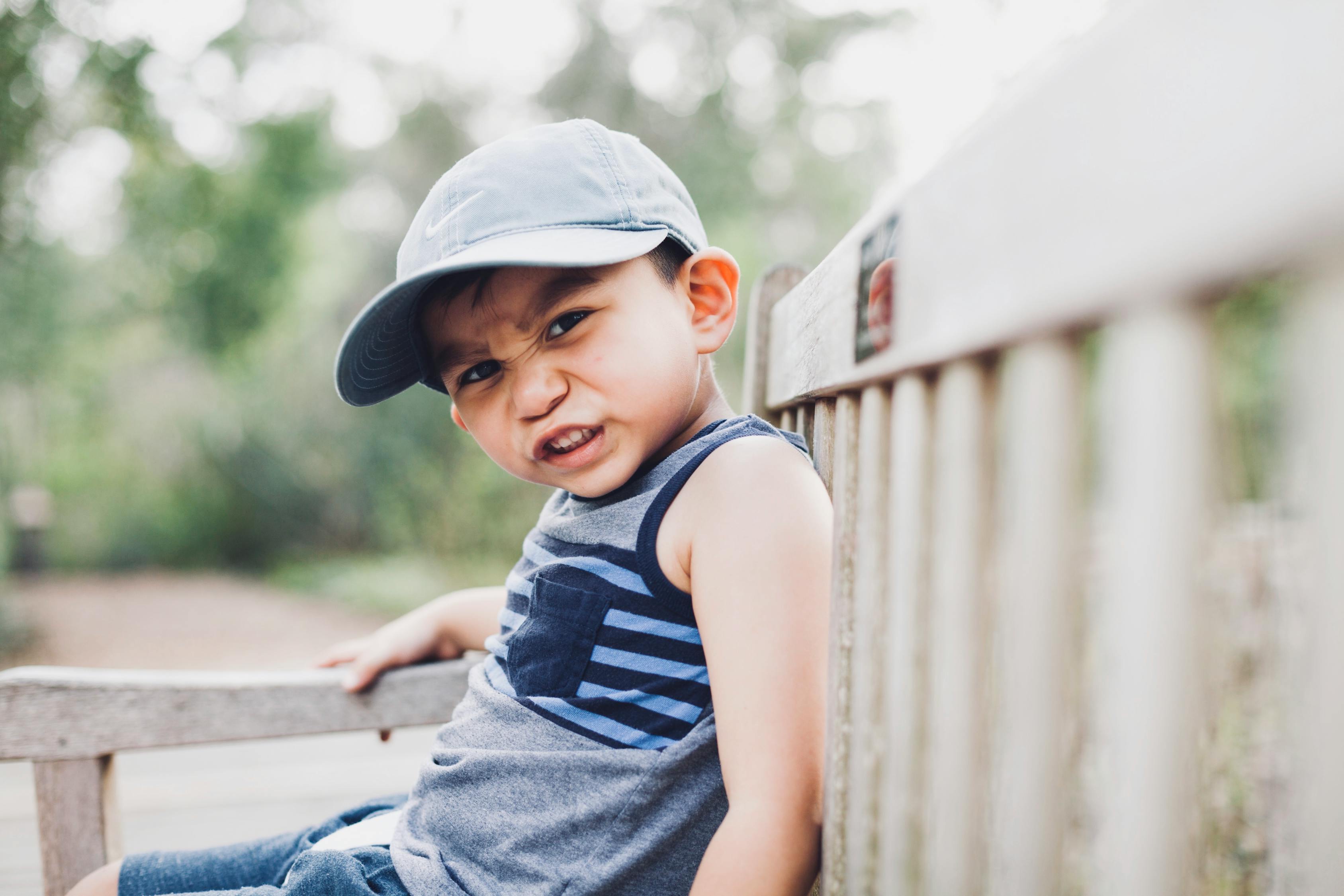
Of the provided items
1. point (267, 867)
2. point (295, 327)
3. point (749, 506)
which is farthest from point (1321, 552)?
point (295, 327)

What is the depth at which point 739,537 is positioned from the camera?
2.84ft

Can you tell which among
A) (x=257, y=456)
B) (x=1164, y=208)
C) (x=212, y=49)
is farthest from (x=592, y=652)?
→ (x=257, y=456)

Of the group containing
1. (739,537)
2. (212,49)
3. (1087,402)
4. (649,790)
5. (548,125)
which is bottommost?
(649,790)

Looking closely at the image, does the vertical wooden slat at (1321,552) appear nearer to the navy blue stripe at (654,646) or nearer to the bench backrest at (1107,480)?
the bench backrest at (1107,480)

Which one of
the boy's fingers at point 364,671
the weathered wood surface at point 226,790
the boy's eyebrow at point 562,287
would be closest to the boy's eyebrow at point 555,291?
the boy's eyebrow at point 562,287

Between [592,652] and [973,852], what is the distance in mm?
557

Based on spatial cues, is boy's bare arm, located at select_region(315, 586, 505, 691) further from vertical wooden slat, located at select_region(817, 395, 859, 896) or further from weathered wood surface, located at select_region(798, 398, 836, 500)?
vertical wooden slat, located at select_region(817, 395, 859, 896)

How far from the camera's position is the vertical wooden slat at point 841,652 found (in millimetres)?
766

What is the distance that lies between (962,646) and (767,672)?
320 millimetres

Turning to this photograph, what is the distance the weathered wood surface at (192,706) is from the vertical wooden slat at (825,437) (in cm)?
76

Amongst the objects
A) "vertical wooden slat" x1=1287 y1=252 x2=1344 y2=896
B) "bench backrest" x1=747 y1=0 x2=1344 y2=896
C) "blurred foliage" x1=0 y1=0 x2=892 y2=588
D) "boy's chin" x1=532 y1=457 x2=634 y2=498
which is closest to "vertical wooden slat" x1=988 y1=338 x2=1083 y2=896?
"bench backrest" x1=747 y1=0 x2=1344 y2=896

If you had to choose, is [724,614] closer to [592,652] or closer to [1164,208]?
[592,652]

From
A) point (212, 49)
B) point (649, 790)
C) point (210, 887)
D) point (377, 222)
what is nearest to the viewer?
point (649, 790)

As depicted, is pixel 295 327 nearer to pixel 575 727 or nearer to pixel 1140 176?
pixel 575 727
